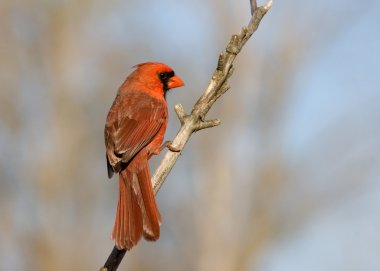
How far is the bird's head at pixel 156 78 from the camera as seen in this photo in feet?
19.7

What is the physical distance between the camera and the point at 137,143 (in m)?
5.26

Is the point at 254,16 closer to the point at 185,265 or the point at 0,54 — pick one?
the point at 185,265

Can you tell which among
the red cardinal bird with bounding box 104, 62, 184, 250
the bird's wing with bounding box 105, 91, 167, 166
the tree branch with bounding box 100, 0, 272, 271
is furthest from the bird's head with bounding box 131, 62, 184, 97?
the tree branch with bounding box 100, 0, 272, 271

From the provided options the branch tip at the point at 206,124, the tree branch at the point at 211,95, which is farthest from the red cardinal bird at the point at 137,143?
the branch tip at the point at 206,124

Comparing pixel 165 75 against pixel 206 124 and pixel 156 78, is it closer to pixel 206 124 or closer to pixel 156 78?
pixel 156 78

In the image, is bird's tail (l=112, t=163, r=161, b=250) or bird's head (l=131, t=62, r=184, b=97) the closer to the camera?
bird's tail (l=112, t=163, r=161, b=250)

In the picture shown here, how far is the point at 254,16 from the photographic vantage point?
471cm

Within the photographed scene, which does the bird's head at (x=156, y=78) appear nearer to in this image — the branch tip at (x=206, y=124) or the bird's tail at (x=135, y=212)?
the bird's tail at (x=135, y=212)

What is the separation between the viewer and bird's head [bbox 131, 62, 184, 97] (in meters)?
5.99

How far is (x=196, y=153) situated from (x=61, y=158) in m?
1.91

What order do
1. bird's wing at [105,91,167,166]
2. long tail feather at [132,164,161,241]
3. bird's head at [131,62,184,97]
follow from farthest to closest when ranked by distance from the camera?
bird's head at [131,62,184,97] < bird's wing at [105,91,167,166] < long tail feather at [132,164,161,241]

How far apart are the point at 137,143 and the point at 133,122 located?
0.30m

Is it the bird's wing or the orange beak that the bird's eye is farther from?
the bird's wing

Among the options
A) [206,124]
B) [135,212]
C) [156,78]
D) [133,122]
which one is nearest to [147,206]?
[135,212]
